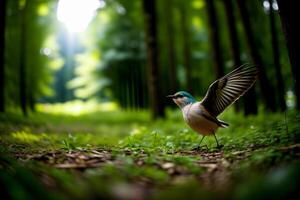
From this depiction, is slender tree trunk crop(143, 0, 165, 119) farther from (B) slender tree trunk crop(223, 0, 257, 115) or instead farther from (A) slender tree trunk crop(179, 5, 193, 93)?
(A) slender tree trunk crop(179, 5, 193, 93)

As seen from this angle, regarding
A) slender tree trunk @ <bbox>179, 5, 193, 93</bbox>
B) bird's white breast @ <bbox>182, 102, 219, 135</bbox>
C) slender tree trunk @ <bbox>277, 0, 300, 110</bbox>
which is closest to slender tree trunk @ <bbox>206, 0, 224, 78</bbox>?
slender tree trunk @ <bbox>179, 5, 193, 93</bbox>

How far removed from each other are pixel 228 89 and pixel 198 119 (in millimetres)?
669

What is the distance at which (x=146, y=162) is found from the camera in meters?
3.65

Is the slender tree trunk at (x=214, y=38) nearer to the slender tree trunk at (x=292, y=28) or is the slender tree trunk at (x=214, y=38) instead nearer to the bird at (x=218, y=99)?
the bird at (x=218, y=99)

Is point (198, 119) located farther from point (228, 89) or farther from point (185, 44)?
point (185, 44)

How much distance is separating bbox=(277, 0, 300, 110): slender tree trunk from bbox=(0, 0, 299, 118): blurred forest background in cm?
9

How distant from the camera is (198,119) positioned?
5.08 metres

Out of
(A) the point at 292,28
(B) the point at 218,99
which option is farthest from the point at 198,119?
(A) the point at 292,28

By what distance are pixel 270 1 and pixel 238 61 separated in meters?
2.13

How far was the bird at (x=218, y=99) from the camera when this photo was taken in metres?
5.12

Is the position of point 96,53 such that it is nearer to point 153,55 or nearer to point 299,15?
point 153,55

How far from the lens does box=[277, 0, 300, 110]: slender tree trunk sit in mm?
4449

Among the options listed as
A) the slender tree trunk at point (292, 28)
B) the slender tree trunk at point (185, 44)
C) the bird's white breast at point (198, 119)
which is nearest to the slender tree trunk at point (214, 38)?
the slender tree trunk at point (185, 44)

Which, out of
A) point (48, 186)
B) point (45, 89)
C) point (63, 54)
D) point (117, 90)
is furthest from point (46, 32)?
point (63, 54)
